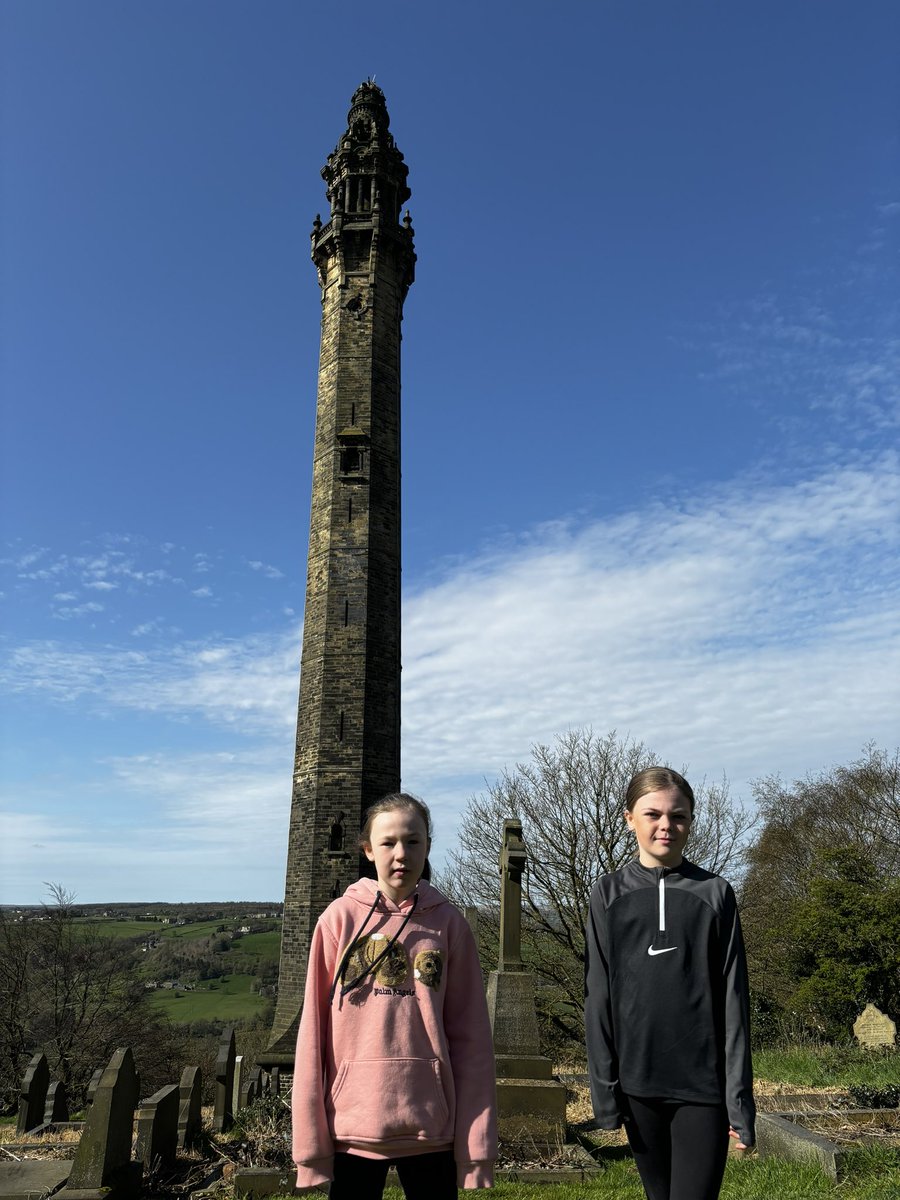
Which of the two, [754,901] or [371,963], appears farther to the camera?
[754,901]

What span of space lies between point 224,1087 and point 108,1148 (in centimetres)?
600

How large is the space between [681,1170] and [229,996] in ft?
196

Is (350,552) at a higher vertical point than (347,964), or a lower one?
higher

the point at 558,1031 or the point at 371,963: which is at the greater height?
the point at 371,963

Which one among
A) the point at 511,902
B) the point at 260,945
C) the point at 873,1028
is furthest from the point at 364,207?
the point at 260,945

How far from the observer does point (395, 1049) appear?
9.20 feet

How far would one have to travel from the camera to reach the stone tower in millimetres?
17109

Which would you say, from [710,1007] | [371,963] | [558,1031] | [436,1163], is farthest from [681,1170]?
[558,1031]

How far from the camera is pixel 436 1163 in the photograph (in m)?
2.79

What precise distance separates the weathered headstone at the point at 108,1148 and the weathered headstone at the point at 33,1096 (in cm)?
819

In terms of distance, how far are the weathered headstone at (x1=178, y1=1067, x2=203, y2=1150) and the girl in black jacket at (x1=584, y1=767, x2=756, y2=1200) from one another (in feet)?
26.6

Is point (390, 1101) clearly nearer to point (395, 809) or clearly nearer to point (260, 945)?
point (395, 809)

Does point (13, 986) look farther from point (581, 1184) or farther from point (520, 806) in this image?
point (581, 1184)

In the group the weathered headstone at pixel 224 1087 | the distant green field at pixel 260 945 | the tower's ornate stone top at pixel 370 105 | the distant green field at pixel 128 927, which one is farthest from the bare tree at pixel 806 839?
the distant green field at pixel 128 927
